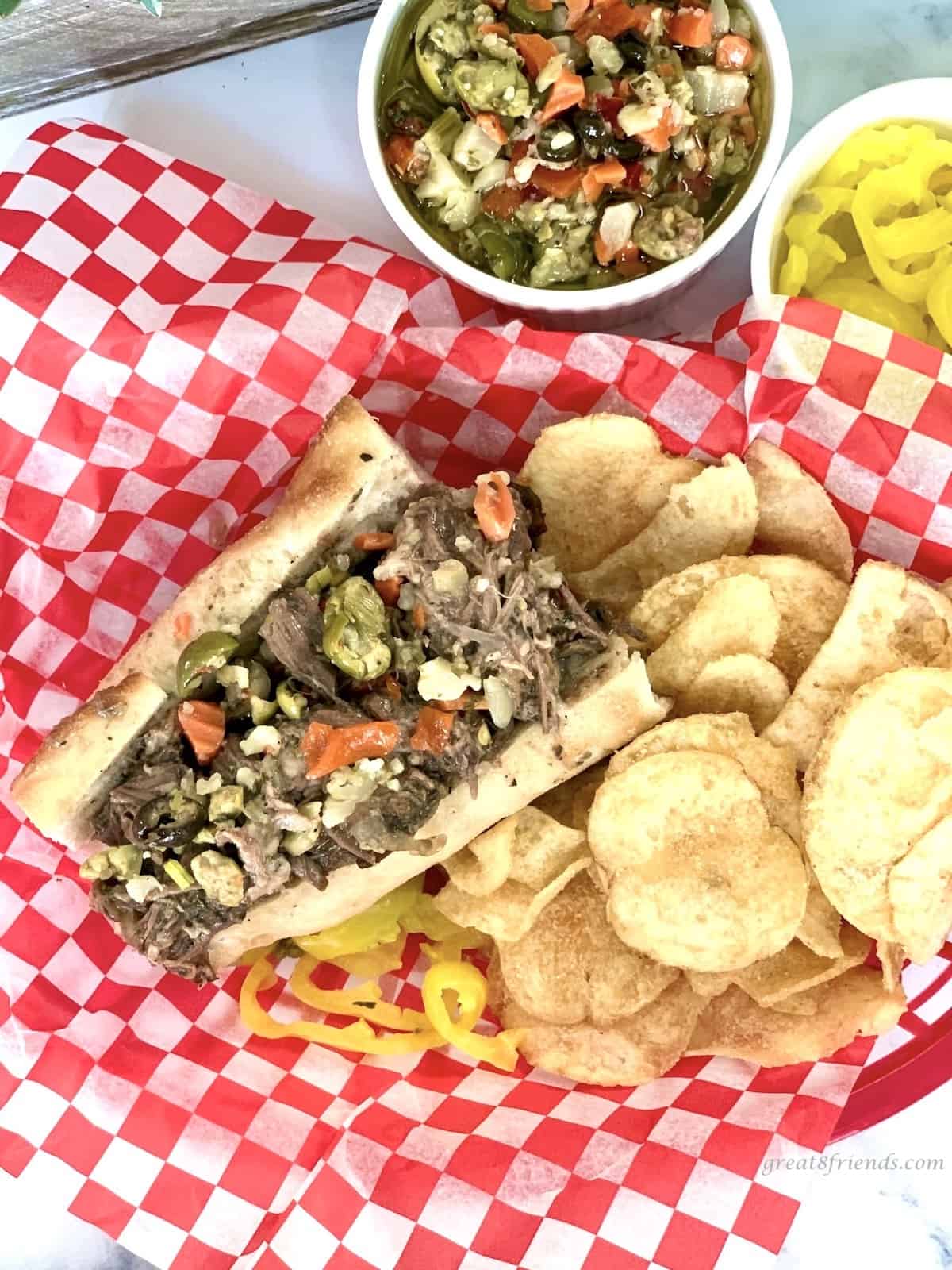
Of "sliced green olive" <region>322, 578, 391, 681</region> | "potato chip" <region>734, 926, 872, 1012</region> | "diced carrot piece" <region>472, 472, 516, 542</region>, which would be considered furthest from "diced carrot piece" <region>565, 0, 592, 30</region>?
"potato chip" <region>734, 926, 872, 1012</region>

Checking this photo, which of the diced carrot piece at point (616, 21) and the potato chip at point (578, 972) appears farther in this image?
the potato chip at point (578, 972)

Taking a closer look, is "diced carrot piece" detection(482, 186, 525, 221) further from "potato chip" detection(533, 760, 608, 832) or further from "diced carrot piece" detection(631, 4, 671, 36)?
"potato chip" detection(533, 760, 608, 832)

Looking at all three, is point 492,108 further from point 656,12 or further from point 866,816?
point 866,816

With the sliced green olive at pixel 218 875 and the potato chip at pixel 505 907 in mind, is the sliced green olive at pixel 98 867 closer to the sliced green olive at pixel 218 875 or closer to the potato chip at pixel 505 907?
the sliced green olive at pixel 218 875

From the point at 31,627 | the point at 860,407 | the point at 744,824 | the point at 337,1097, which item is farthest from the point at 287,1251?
the point at 860,407

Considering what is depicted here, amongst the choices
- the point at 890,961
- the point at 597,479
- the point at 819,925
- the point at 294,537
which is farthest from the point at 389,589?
the point at 890,961

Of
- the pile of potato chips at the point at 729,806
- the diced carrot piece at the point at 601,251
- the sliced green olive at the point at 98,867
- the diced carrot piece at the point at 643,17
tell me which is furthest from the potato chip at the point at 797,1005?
the diced carrot piece at the point at 643,17

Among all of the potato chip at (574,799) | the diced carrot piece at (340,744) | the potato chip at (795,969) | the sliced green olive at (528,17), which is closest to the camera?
the diced carrot piece at (340,744)
